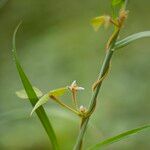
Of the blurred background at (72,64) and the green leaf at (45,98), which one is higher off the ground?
the blurred background at (72,64)

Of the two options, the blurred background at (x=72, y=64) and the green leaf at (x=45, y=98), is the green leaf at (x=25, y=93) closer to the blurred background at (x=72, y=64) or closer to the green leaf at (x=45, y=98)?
the green leaf at (x=45, y=98)

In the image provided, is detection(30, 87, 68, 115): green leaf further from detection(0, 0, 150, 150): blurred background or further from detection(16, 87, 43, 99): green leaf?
Result: detection(0, 0, 150, 150): blurred background

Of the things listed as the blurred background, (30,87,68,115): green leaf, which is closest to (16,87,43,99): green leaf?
(30,87,68,115): green leaf

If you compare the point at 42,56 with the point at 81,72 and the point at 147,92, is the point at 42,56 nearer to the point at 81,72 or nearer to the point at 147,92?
the point at 81,72

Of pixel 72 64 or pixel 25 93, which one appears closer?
pixel 25 93

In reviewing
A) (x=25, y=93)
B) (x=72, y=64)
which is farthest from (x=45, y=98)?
(x=72, y=64)

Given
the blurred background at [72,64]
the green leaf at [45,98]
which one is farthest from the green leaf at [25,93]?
the blurred background at [72,64]

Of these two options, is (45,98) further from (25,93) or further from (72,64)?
(72,64)

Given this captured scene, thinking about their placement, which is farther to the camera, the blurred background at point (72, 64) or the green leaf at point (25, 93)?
the blurred background at point (72, 64)
